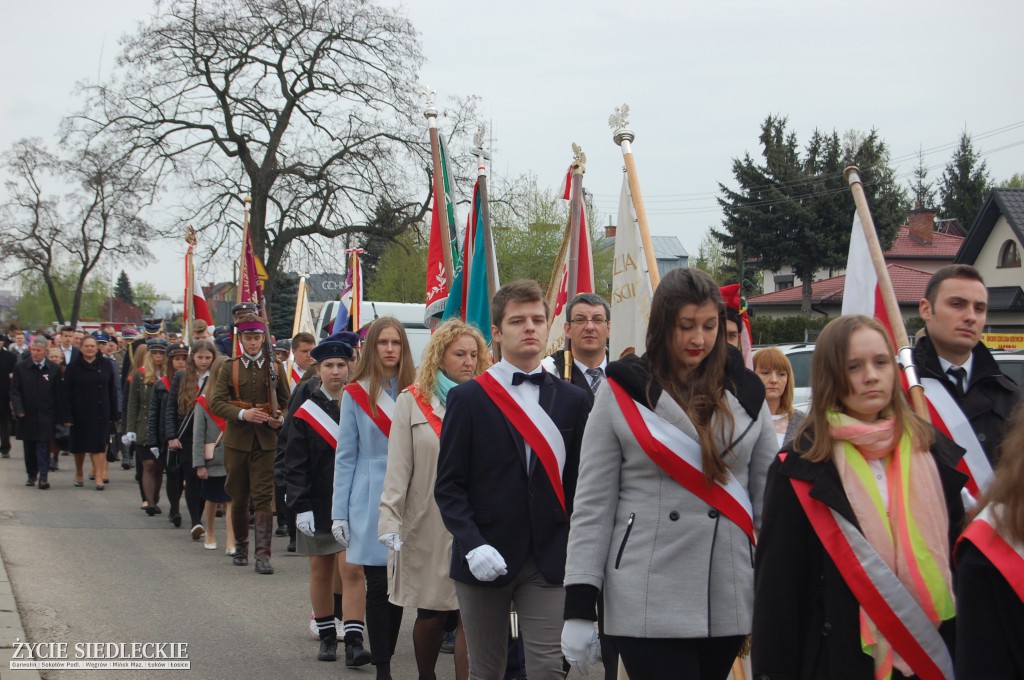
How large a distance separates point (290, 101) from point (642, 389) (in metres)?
26.7

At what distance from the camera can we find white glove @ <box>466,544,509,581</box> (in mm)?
4398

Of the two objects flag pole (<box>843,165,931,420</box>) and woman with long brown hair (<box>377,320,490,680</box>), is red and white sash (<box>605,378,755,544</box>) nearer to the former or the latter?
flag pole (<box>843,165,931,420</box>)

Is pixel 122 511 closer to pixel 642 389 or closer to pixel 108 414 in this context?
pixel 108 414

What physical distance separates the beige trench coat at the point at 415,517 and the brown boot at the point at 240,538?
464cm

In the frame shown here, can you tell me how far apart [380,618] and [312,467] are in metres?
1.37

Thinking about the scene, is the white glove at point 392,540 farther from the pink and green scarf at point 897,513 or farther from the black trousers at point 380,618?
the pink and green scarf at point 897,513

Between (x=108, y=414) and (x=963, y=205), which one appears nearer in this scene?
(x=108, y=414)

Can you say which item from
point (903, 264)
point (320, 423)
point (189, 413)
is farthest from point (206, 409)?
point (903, 264)

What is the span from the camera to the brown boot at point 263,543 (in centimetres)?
970

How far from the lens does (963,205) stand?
68.9 m

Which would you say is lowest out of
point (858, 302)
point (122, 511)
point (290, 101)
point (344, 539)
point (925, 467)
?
point (122, 511)

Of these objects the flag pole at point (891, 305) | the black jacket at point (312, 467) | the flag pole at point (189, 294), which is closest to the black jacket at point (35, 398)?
the flag pole at point (189, 294)

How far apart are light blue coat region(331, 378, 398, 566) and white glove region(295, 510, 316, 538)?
1.68 ft

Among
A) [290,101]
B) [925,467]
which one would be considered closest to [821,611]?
[925,467]
